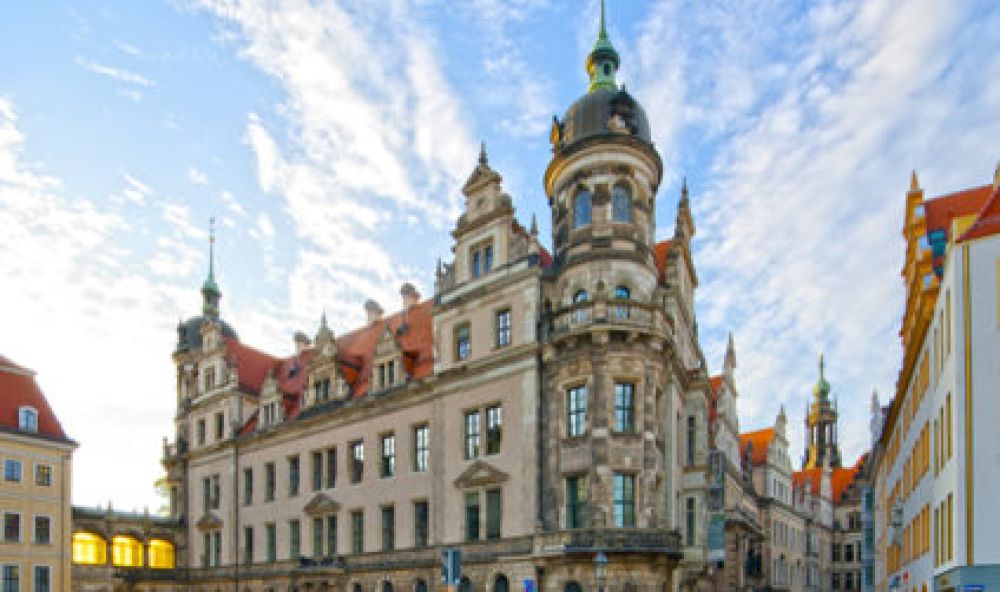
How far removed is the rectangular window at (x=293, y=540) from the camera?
43562 mm

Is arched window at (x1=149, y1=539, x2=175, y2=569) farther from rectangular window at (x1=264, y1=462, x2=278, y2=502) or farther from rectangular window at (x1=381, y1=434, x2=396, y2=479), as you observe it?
rectangular window at (x1=381, y1=434, x2=396, y2=479)

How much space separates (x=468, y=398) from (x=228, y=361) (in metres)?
22.4

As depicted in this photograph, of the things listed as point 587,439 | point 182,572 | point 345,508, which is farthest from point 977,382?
point 182,572

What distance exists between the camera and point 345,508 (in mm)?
41094

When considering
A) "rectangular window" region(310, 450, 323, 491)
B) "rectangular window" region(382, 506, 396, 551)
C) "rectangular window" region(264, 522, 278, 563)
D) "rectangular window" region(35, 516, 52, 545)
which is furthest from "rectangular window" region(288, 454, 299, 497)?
"rectangular window" region(35, 516, 52, 545)

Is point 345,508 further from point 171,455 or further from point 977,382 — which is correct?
point 977,382

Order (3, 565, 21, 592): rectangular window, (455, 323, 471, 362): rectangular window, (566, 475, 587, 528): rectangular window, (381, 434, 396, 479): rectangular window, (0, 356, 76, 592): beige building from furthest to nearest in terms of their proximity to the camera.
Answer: (0, 356, 76, 592): beige building
(3, 565, 21, 592): rectangular window
(381, 434, 396, 479): rectangular window
(455, 323, 471, 362): rectangular window
(566, 475, 587, 528): rectangular window

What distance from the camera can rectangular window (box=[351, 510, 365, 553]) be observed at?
40031mm

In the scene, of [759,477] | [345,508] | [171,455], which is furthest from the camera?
[759,477]

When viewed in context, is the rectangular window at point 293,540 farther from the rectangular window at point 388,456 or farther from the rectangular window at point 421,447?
the rectangular window at point 421,447

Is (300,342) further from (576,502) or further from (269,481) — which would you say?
(576,502)

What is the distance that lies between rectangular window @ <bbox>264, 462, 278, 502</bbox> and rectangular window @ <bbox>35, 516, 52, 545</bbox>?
12.3 m

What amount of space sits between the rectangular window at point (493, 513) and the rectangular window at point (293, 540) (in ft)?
47.6

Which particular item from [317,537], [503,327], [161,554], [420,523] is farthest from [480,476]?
[161,554]
